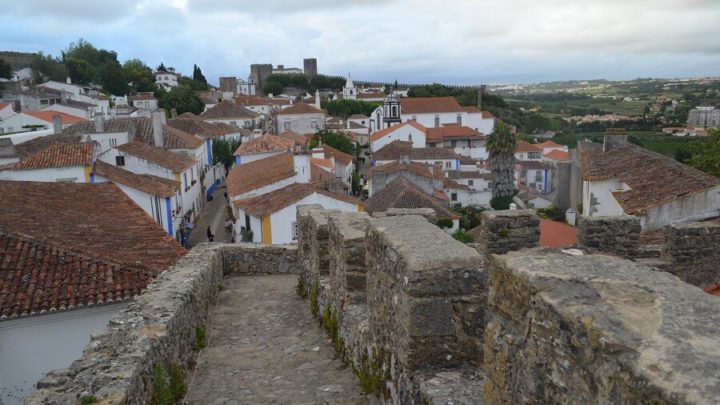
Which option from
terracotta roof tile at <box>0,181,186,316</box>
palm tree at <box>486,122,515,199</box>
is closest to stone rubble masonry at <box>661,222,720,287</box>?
terracotta roof tile at <box>0,181,186,316</box>

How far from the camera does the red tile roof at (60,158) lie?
69.7ft

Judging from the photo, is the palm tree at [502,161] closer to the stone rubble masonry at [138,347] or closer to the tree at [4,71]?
the stone rubble masonry at [138,347]

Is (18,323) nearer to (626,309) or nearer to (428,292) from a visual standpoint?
(428,292)

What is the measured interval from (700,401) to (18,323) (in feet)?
29.7

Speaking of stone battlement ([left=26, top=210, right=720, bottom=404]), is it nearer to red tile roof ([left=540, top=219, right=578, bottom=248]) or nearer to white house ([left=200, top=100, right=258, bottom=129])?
red tile roof ([left=540, top=219, right=578, bottom=248])

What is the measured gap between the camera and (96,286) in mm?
8664

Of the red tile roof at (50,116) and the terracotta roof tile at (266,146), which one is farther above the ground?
the red tile roof at (50,116)

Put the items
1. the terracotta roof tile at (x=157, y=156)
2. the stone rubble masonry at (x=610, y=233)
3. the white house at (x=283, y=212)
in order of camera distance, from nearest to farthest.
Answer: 1. the stone rubble masonry at (x=610, y=233)
2. the white house at (x=283, y=212)
3. the terracotta roof tile at (x=157, y=156)

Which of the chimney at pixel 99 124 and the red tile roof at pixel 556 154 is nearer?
the chimney at pixel 99 124

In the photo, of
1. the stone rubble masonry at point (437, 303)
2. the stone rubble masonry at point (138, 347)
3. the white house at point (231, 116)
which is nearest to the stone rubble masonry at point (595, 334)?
the stone rubble masonry at point (437, 303)

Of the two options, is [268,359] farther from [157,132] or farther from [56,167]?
[157,132]

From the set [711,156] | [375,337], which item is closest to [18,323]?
[375,337]

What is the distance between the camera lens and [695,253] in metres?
7.33

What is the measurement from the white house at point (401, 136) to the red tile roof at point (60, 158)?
140ft
